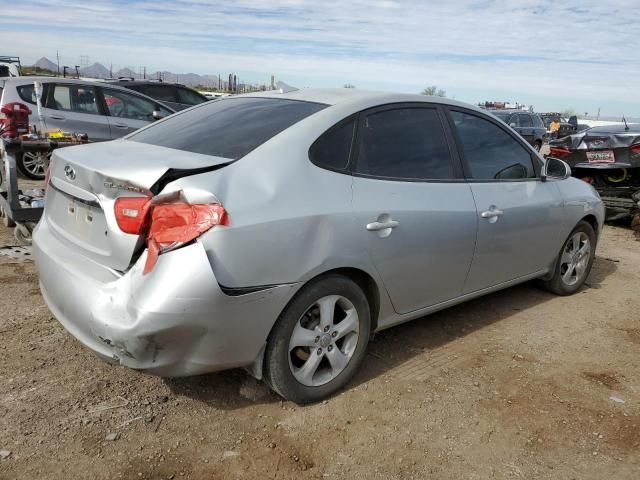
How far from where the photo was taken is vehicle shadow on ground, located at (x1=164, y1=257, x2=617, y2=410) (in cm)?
311

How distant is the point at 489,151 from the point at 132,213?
2.60 metres

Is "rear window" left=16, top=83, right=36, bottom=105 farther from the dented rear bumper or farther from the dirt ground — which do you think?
the dented rear bumper

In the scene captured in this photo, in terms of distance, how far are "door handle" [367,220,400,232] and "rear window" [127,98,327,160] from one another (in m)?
0.69

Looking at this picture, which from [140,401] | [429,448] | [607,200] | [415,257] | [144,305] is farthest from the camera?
[607,200]

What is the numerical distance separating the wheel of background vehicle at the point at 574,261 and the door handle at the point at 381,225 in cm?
233

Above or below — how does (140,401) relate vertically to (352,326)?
below

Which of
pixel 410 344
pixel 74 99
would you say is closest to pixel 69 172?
pixel 410 344

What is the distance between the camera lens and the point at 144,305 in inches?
95.2

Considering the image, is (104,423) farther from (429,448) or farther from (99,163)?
(429,448)

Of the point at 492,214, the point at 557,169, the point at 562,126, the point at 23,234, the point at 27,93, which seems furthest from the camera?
the point at 562,126

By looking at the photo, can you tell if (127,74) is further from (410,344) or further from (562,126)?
(410,344)

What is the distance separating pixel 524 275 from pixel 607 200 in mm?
4389

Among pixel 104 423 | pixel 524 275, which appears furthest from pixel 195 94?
pixel 104 423

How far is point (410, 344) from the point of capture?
12.8 feet
